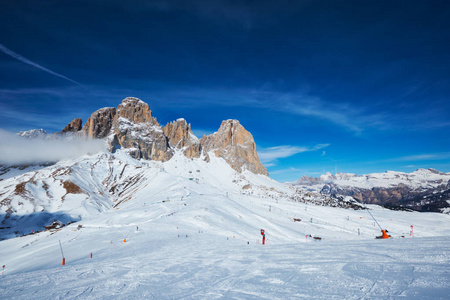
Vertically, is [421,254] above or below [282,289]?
above

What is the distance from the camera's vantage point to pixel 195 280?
1006 cm

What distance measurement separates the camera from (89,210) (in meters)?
149

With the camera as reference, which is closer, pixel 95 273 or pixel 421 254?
pixel 421 254

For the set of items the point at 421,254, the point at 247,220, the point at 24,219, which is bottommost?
the point at 24,219

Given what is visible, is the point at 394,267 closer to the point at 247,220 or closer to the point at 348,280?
the point at 348,280

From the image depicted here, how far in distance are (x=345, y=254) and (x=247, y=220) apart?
45.7m

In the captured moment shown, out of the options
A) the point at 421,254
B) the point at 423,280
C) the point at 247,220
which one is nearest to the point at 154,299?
the point at 423,280

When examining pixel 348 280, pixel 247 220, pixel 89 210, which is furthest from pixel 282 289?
pixel 89 210

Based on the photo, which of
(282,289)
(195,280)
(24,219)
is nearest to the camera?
(282,289)

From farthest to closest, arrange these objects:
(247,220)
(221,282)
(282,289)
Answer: (247,220) → (221,282) → (282,289)

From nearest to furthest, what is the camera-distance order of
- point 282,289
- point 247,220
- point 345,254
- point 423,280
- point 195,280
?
1. point 423,280
2. point 282,289
3. point 195,280
4. point 345,254
5. point 247,220

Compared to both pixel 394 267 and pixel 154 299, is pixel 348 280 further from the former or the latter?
pixel 154 299

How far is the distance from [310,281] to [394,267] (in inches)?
127

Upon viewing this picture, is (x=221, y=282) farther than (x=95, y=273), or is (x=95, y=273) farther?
(x=95, y=273)
